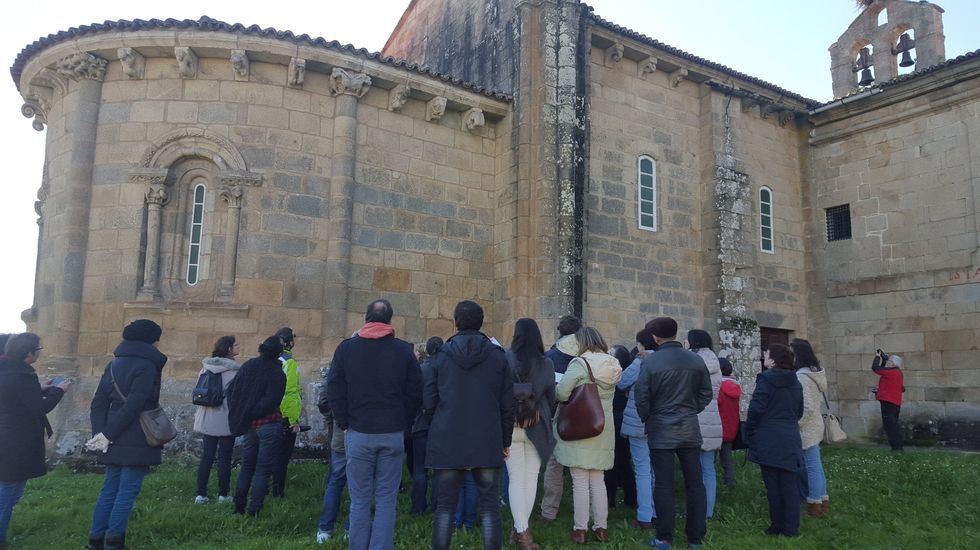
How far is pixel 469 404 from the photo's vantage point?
17.1 ft

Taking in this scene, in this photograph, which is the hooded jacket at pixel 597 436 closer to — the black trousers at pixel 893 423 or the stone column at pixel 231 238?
the stone column at pixel 231 238

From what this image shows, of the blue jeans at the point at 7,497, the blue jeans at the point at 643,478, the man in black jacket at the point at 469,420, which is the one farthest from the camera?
the blue jeans at the point at 643,478

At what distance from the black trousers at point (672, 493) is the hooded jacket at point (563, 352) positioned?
113 cm

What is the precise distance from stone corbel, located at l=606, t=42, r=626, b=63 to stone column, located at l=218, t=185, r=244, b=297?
6.93 m

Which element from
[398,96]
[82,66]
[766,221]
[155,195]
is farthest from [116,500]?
[766,221]

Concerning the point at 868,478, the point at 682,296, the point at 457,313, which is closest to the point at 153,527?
the point at 457,313

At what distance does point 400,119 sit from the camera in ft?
38.2

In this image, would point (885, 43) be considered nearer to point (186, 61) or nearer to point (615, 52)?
point (615, 52)

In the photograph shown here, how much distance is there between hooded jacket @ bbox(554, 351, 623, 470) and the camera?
6.06 metres

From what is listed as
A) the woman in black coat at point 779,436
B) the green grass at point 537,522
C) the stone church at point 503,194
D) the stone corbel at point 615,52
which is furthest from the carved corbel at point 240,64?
the woman in black coat at point 779,436

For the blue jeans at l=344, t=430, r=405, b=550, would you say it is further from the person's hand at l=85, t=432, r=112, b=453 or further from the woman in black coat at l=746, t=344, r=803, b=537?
the woman in black coat at l=746, t=344, r=803, b=537

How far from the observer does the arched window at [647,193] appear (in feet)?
43.3

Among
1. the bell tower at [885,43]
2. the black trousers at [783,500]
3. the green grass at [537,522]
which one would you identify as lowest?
the green grass at [537,522]

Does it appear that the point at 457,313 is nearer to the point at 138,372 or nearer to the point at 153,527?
the point at 138,372
